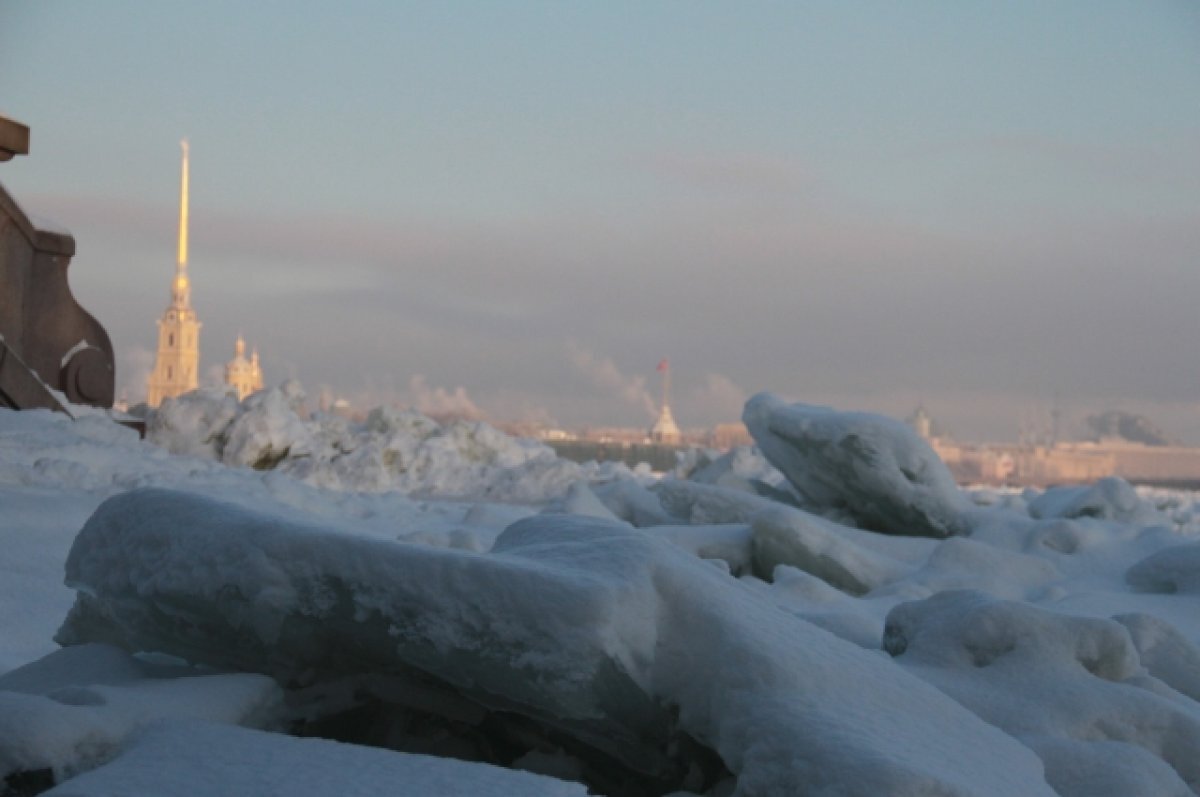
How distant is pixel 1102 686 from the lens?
129 inches

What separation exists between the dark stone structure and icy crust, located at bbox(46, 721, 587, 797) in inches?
345

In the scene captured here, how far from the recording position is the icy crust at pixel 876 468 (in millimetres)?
8984

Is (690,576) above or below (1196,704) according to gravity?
above

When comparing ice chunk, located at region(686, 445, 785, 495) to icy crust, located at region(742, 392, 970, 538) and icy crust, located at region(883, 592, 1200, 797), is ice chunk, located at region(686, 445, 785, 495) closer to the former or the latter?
icy crust, located at region(742, 392, 970, 538)

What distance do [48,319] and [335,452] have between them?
4.13m

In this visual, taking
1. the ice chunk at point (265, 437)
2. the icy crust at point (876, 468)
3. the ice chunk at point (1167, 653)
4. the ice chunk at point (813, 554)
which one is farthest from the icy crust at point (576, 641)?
the ice chunk at point (265, 437)

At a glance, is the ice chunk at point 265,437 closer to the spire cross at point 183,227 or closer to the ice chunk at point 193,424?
the ice chunk at point 193,424

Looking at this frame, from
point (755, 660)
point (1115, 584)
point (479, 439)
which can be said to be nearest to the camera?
point (755, 660)

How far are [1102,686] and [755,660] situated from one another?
133 cm

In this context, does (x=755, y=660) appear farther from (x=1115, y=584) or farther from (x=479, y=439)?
(x=479, y=439)

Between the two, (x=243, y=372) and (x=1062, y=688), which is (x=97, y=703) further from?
(x=243, y=372)

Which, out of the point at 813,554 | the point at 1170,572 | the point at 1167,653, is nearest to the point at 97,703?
the point at 1167,653

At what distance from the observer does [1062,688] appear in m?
3.22

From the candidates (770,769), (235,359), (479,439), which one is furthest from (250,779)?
(235,359)
